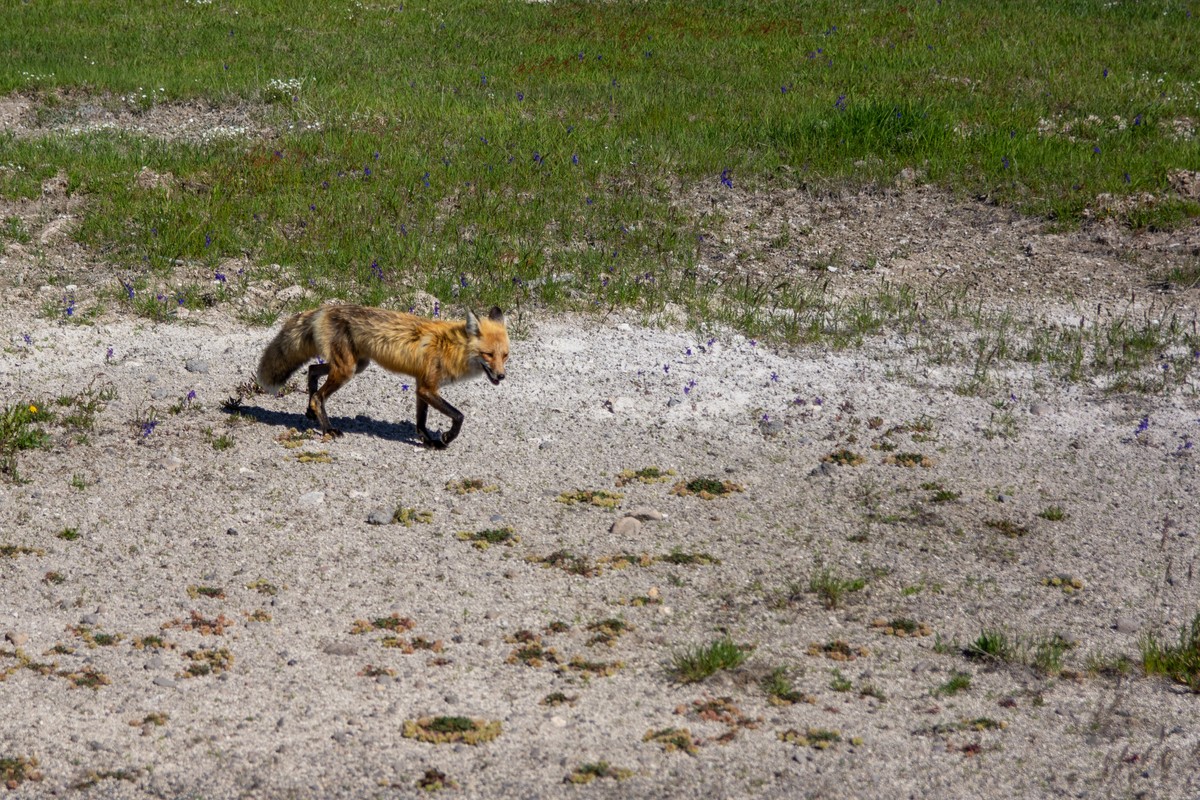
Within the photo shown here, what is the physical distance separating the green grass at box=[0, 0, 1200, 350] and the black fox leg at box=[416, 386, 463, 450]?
2.76 metres

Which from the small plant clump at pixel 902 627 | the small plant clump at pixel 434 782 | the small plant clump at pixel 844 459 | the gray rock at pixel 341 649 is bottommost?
the gray rock at pixel 341 649

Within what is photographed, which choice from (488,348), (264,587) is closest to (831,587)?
A: (264,587)

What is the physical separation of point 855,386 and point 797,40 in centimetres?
1356

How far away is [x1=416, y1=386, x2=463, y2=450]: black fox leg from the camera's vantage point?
32.0 ft

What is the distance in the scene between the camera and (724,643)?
21.3 feet

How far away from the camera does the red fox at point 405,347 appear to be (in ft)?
31.7

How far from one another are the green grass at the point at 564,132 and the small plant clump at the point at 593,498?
397cm

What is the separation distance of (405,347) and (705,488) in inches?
108

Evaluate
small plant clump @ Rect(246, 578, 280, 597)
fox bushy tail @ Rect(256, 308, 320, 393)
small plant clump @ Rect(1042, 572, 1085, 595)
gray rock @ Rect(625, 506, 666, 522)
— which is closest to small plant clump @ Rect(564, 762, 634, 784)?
small plant clump @ Rect(246, 578, 280, 597)

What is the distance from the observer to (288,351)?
9906 mm

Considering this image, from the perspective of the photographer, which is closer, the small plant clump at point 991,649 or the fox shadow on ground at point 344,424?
the small plant clump at point 991,649

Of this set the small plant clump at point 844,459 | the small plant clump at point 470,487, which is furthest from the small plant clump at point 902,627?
the small plant clump at point 470,487

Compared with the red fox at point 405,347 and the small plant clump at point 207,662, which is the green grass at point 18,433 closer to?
the red fox at point 405,347

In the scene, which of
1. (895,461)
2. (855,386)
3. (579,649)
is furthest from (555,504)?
(855,386)
